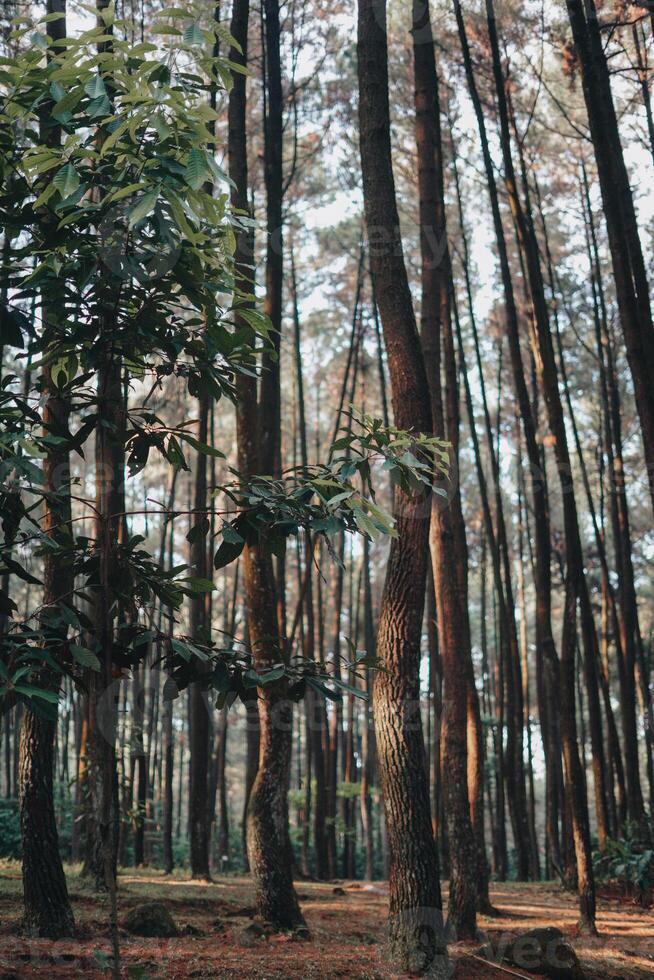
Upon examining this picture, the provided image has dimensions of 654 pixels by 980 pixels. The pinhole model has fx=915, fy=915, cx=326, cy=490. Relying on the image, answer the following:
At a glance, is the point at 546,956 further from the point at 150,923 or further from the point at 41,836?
the point at 41,836

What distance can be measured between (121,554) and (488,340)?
1506 centimetres

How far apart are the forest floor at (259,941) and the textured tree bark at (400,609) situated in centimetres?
30

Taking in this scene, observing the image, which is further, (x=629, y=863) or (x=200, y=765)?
(x=200, y=765)

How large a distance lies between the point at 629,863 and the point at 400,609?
5506mm

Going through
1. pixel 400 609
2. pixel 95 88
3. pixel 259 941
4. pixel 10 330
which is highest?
pixel 95 88

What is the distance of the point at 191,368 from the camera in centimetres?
296

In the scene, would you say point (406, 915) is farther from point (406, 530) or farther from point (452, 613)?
point (452, 613)

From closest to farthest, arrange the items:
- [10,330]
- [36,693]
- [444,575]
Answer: [36,693] < [10,330] < [444,575]

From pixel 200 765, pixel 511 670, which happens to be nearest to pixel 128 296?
pixel 200 765

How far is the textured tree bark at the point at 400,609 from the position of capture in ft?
15.4

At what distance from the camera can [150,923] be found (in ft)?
18.6

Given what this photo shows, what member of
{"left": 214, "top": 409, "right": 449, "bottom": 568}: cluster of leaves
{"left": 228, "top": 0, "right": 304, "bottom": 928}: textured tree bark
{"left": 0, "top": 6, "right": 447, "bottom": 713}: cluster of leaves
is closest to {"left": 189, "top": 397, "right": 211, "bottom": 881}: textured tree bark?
{"left": 228, "top": 0, "right": 304, "bottom": 928}: textured tree bark

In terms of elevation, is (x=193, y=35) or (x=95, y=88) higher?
(x=193, y=35)

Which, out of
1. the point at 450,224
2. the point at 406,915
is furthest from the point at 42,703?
the point at 450,224
